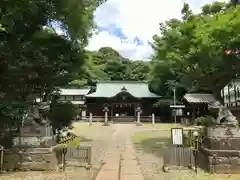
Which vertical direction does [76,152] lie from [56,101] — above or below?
below

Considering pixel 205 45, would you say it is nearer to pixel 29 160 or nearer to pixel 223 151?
pixel 223 151

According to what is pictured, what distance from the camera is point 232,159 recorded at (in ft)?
33.2

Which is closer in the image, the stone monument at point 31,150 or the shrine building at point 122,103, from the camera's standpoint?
the stone monument at point 31,150

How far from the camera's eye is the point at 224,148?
10.3 metres

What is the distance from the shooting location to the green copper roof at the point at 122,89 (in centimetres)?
4516

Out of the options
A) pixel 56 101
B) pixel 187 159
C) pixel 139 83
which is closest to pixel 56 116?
pixel 56 101

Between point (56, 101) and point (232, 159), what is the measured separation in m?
8.52

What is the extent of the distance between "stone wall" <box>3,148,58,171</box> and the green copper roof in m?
34.6

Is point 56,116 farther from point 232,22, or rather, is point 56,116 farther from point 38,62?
point 232,22

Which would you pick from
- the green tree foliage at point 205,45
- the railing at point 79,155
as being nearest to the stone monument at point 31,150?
the railing at point 79,155

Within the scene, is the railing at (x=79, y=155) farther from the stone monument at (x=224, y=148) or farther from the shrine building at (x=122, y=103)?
the shrine building at (x=122, y=103)

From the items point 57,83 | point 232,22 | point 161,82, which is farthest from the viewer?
point 161,82

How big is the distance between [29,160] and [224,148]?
660cm

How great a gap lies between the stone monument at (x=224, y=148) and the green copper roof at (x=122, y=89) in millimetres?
34144
